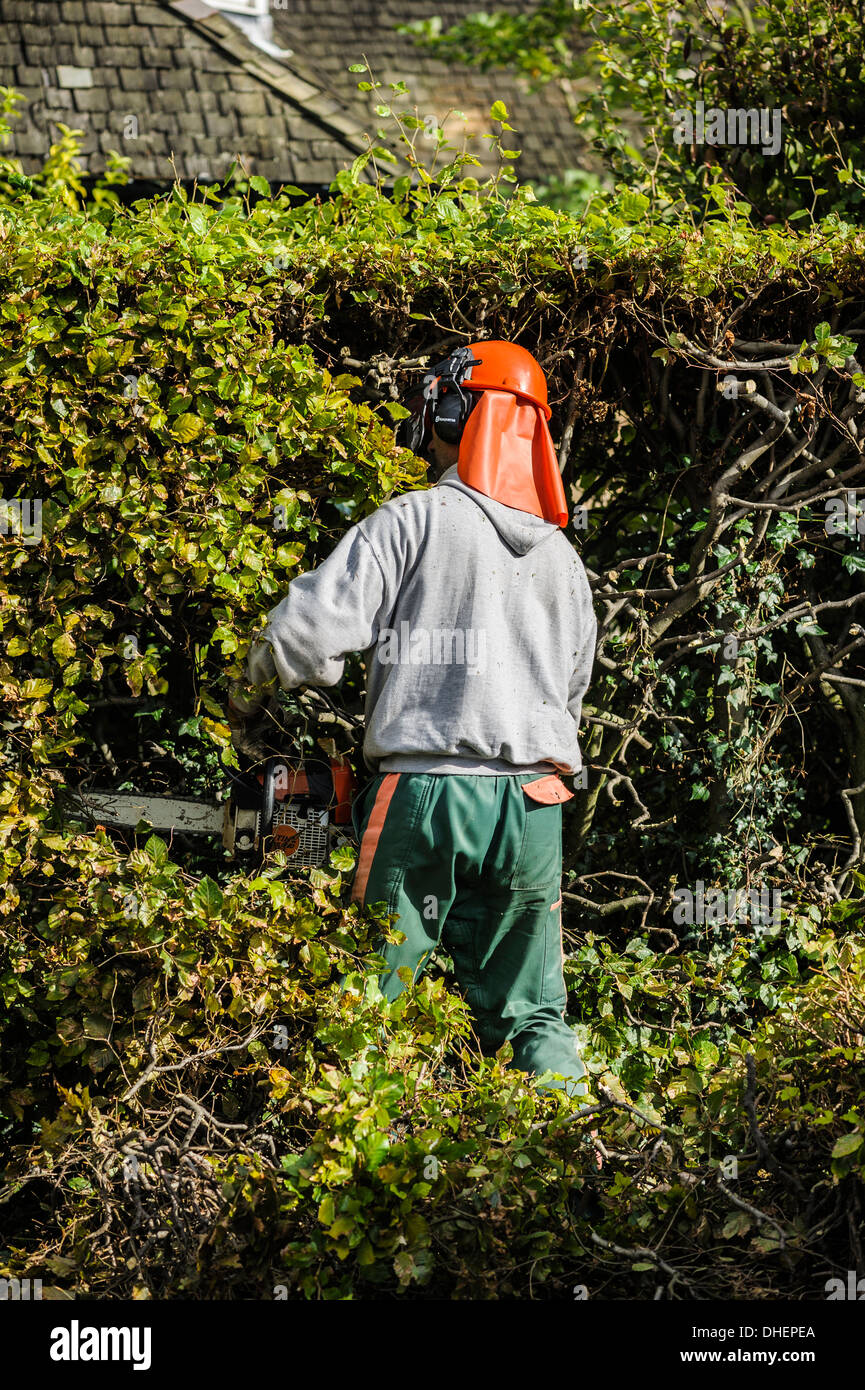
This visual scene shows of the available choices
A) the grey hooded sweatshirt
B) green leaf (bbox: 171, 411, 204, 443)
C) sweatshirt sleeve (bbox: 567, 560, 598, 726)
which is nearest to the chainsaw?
the grey hooded sweatshirt

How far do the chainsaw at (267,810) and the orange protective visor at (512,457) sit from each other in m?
0.81

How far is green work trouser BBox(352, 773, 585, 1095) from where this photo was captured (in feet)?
9.69

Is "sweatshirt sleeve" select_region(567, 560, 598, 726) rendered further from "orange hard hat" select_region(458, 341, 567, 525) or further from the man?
"orange hard hat" select_region(458, 341, 567, 525)

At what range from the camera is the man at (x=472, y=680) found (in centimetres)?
294

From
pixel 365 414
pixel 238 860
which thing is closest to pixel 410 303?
pixel 365 414

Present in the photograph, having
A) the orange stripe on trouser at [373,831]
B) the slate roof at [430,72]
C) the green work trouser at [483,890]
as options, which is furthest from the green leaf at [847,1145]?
the slate roof at [430,72]

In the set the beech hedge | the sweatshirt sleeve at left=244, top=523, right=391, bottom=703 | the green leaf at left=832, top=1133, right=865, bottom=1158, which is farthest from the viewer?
the sweatshirt sleeve at left=244, top=523, right=391, bottom=703

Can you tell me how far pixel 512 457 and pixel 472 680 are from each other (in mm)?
578

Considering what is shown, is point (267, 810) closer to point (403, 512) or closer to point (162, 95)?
point (403, 512)

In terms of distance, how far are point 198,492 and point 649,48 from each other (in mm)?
2820

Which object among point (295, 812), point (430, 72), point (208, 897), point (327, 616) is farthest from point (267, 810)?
point (430, 72)

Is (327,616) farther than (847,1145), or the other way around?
(327,616)

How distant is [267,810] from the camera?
3.11m

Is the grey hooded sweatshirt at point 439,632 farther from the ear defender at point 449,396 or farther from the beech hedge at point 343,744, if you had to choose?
the beech hedge at point 343,744
